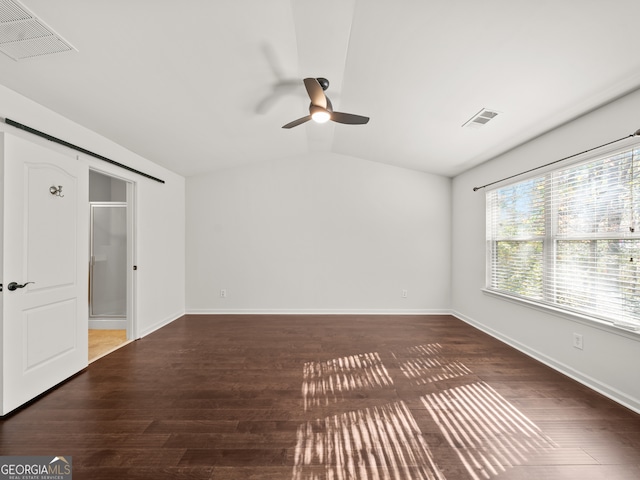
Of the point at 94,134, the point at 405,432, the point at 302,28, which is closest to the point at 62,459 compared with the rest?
the point at 405,432

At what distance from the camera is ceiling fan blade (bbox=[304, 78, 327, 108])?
7.13 ft

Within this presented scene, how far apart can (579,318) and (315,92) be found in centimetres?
313

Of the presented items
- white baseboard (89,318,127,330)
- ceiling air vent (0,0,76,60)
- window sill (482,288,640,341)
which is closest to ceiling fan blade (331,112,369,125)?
ceiling air vent (0,0,76,60)

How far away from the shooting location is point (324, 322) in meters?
4.37

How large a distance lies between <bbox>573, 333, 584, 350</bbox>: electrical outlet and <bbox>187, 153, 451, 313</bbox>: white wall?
2352 millimetres

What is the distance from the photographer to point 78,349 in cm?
264

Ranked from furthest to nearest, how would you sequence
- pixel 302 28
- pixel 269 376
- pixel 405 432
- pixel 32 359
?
pixel 269 376
pixel 32 359
pixel 302 28
pixel 405 432

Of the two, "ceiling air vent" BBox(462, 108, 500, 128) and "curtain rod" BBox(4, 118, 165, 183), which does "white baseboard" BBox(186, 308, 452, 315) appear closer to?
"curtain rod" BBox(4, 118, 165, 183)

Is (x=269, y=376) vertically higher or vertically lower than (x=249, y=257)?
lower

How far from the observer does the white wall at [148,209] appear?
230 centimetres

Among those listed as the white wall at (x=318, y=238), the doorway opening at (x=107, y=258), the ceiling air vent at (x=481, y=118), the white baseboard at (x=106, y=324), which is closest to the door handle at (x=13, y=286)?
the doorway opening at (x=107, y=258)

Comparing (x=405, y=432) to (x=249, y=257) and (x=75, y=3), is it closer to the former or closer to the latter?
(x=75, y=3)

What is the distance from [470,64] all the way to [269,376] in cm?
318

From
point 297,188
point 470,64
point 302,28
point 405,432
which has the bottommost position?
point 405,432
